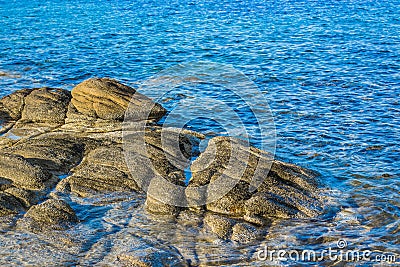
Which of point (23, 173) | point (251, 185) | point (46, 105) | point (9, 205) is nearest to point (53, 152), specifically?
point (23, 173)

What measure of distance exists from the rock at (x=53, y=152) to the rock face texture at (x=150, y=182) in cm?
3

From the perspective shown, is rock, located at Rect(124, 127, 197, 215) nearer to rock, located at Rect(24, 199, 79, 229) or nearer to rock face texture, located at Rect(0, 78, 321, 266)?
rock face texture, located at Rect(0, 78, 321, 266)

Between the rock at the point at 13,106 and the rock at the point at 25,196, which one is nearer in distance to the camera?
the rock at the point at 25,196

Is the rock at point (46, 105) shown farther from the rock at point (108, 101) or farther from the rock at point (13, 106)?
the rock at point (108, 101)

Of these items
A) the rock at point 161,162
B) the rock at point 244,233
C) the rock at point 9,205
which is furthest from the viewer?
the rock at point 161,162

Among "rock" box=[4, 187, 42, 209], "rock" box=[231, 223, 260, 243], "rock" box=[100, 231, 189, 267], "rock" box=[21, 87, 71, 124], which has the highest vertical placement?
"rock" box=[21, 87, 71, 124]

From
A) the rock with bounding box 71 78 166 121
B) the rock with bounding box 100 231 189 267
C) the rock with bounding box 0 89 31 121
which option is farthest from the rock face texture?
the rock with bounding box 0 89 31 121

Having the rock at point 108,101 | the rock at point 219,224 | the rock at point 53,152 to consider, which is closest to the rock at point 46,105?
the rock at point 108,101

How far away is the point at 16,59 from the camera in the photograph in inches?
1147

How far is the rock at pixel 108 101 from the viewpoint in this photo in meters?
18.7

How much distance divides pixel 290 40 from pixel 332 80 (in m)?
8.48

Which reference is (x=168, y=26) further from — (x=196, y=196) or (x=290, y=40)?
(x=196, y=196)

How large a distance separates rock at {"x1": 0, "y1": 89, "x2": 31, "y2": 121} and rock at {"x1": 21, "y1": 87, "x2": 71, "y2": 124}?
0.99 ft

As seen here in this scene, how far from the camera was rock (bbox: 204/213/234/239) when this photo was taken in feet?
39.2
